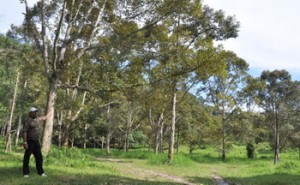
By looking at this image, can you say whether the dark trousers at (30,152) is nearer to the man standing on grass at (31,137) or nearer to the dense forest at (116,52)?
the man standing on grass at (31,137)

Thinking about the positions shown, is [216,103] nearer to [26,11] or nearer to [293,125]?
[293,125]

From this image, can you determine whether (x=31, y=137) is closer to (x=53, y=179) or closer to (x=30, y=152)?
(x=30, y=152)

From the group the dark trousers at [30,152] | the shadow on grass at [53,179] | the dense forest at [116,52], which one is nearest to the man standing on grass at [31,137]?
the dark trousers at [30,152]

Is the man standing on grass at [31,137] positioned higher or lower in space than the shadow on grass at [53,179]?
higher

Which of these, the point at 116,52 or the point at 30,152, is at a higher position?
the point at 116,52

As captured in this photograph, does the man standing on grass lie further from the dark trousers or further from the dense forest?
the dense forest

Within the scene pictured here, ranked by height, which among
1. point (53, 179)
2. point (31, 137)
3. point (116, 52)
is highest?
point (116, 52)

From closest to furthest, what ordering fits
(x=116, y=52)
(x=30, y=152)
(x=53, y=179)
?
(x=30, y=152)
(x=53, y=179)
(x=116, y=52)

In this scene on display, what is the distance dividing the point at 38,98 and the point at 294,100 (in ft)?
94.0

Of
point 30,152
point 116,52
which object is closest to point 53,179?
point 30,152

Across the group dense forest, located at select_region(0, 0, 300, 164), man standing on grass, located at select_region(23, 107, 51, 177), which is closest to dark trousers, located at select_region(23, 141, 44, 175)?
man standing on grass, located at select_region(23, 107, 51, 177)

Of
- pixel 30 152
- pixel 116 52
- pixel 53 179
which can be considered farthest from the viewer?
pixel 116 52

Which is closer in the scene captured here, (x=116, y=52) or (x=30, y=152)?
(x=30, y=152)

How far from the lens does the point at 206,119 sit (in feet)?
145
